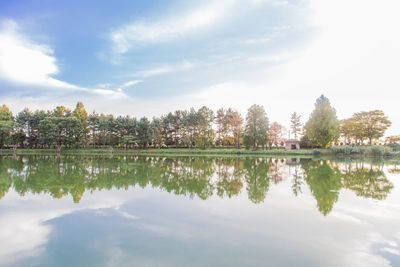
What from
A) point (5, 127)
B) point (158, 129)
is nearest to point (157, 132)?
point (158, 129)

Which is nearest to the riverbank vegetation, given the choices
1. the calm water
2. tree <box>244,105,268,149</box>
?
tree <box>244,105,268,149</box>

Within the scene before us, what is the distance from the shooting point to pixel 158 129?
62.1 metres

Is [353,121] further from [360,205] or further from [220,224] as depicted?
[220,224]

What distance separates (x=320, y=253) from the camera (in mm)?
5574

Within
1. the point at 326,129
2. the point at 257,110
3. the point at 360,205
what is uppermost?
the point at 257,110

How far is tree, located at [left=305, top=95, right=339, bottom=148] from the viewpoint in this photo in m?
47.2

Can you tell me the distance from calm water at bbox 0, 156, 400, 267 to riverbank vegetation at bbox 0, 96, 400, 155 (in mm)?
38964

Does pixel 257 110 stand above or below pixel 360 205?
above

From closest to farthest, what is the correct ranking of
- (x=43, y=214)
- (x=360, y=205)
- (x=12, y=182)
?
(x=43, y=214), (x=360, y=205), (x=12, y=182)

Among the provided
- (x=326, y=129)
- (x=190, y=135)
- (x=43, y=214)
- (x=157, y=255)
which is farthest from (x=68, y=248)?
(x=190, y=135)

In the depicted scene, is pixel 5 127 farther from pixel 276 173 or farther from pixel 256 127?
pixel 276 173

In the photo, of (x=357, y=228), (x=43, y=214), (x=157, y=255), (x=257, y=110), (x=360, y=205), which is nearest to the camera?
(x=157, y=255)

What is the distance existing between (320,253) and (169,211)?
4560 mm

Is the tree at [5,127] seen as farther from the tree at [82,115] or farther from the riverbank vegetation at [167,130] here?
the tree at [82,115]
